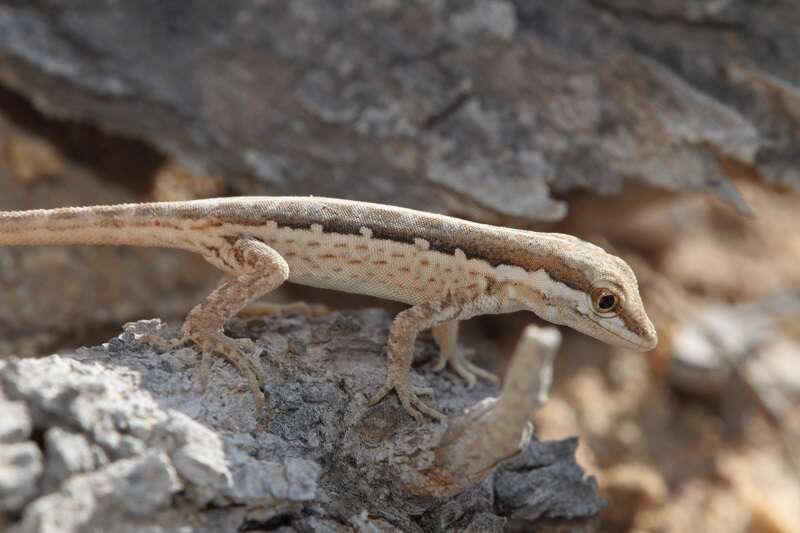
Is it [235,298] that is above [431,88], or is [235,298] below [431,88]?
below

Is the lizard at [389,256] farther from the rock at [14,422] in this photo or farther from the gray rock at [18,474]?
the gray rock at [18,474]

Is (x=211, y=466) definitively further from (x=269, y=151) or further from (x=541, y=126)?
(x=541, y=126)

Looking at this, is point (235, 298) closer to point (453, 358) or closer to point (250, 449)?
point (250, 449)

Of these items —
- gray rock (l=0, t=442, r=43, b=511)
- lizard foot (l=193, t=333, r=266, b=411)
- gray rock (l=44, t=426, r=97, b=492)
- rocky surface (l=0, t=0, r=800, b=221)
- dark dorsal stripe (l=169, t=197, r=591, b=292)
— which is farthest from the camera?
rocky surface (l=0, t=0, r=800, b=221)

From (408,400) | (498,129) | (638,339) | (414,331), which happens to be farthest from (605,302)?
(498,129)

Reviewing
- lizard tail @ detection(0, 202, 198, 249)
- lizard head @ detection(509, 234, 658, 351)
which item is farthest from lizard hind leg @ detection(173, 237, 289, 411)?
lizard head @ detection(509, 234, 658, 351)

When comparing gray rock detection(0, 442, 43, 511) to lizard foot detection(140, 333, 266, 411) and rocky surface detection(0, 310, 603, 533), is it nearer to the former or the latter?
rocky surface detection(0, 310, 603, 533)
